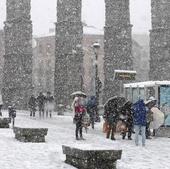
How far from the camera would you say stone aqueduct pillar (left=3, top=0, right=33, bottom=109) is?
41.7 meters

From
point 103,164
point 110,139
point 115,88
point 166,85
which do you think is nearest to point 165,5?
point 115,88

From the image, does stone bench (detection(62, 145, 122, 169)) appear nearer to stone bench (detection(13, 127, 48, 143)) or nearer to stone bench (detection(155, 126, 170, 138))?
stone bench (detection(13, 127, 48, 143))

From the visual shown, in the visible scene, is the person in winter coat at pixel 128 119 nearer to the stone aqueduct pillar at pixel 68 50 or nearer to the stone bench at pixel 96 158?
the stone bench at pixel 96 158

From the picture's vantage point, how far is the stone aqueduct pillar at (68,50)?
133 feet

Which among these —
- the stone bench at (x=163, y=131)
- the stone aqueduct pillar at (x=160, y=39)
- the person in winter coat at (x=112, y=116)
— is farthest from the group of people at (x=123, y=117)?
the stone aqueduct pillar at (x=160, y=39)

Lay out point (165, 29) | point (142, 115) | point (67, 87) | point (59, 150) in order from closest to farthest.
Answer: point (59, 150) < point (142, 115) < point (67, 87) < point (165, 29)

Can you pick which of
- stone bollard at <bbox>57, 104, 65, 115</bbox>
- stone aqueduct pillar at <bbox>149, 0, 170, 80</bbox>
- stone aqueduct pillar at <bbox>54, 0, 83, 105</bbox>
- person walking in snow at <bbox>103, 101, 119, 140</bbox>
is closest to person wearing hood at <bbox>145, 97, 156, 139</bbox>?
person walking in snow at <bbox>103, 101, 119, 140</bbox>

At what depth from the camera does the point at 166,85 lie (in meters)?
20.9

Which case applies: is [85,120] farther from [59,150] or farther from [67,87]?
[67,87]

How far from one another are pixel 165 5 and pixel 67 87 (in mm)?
10259

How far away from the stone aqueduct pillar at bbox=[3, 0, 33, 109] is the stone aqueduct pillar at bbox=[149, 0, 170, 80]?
973 cm

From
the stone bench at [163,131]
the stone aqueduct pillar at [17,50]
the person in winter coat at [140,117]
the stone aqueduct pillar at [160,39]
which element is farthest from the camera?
the stone aqueduct pillar at [160,39]

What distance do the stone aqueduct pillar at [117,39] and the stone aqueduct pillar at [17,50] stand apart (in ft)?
19.7

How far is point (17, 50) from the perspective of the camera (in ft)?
139
